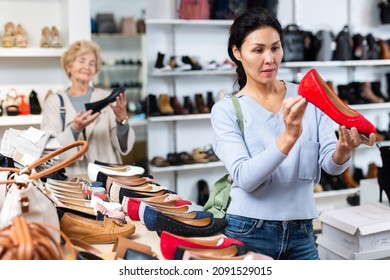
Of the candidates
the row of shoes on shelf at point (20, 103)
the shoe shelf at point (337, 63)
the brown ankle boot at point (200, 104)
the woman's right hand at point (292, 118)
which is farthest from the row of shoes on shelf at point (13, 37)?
the woman's right hand at point (292, 118)

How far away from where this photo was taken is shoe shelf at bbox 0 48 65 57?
13.6ft

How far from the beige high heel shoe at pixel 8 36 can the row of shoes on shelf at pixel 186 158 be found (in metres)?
1.57

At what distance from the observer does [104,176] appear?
2.31 m

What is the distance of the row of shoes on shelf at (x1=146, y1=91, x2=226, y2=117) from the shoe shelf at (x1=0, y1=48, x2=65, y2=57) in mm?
953

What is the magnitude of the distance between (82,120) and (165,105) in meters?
1.86

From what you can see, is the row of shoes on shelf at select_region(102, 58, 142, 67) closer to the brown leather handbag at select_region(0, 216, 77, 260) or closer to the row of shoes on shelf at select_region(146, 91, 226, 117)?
the row of shoes on shelf at select_region(146, 91, 226, 117)

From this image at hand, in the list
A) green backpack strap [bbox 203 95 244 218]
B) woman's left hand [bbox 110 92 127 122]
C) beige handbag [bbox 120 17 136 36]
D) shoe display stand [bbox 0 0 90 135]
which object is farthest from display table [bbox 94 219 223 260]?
beige handbag [bbox 120 17 136 36]

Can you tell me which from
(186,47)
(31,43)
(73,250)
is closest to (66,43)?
(31,43)

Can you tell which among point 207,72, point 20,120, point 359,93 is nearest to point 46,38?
point 20,120

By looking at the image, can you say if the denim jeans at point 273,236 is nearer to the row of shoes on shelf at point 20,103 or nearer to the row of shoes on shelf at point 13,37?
the row of shoes on shelf at point 20,103

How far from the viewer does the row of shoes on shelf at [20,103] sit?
161 inches

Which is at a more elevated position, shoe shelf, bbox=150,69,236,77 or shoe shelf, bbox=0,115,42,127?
shoe shelf, bbox=150,69,236,77

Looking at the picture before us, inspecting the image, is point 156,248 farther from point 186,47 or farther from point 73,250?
point 186,47

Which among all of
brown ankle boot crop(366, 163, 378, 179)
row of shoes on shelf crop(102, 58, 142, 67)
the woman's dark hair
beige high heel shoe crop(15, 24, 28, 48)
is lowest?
brown ankle boot crop(366, 163, 378, 179)
